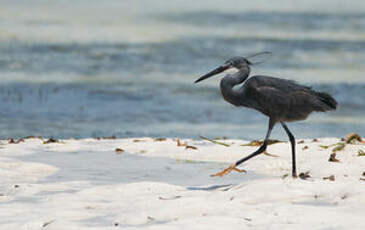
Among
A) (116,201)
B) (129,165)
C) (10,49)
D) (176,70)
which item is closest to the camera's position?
(116,201)

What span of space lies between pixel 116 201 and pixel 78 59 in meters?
13.2

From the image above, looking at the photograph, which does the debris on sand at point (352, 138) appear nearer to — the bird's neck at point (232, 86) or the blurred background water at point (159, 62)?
the bird's neck at point (232, 86)

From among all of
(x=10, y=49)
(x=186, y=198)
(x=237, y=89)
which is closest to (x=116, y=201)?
(x=186, y=198)

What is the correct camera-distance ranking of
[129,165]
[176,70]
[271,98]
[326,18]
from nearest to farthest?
[271,98] → [129,165] → [176,70] → [326,18]

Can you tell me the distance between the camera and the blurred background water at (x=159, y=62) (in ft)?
50.8

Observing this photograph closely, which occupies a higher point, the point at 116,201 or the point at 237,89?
the point at 237,89

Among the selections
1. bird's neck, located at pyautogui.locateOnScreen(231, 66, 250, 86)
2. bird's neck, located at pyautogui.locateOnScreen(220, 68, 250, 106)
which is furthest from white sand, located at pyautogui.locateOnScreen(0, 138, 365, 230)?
bird's neck, located at pyautogui.locateOnScreen(231, 66, 250, 86)

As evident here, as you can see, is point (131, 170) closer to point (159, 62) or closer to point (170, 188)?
point (170, 188)

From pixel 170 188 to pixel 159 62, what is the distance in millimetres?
12412

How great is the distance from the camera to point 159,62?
20.7m

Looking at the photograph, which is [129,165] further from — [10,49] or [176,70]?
[10,49]

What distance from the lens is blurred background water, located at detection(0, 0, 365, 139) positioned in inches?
610

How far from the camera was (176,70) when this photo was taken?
65.5ft

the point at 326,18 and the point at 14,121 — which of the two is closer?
the point at 14,121
